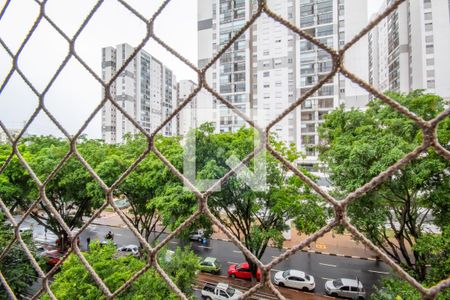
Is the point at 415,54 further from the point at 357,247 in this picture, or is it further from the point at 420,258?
the point at 420,258

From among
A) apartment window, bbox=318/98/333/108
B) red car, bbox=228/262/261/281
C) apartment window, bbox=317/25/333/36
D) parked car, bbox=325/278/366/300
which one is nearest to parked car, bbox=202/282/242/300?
red car, bbox=228/262/261/281

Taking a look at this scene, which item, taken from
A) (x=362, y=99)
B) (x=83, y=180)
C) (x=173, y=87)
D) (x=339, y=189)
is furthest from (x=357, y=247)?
(x=173, y=87)

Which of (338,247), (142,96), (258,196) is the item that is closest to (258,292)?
(258,196)

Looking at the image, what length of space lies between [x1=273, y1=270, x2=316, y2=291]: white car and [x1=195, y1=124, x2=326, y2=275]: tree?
1080 mm

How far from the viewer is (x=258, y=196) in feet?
11.3

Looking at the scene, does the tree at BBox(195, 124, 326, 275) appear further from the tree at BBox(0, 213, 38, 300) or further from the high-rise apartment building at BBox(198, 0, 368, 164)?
the high-rise apartment building at BBox(198, 0, 368, 164)

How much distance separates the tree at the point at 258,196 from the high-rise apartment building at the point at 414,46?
4.49 m

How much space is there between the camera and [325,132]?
3695mm

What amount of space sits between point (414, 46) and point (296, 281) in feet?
23.4

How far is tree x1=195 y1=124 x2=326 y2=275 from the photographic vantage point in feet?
10.5

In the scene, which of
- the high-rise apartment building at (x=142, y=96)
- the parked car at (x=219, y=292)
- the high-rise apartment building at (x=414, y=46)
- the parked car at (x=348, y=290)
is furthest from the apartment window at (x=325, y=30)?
the parked car at (x=219, y=292)

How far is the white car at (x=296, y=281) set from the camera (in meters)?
4.18

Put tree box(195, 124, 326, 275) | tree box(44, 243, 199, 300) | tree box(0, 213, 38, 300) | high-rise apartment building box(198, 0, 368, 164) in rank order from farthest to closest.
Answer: high-rise apartment building box(198, 0, 368, 164) → tree box(195, 124, 326, 275) → tree box(0, 213, 38, 300) → tree box(44, 243, 199, 300)

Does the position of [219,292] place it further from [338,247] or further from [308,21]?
[308,21]
